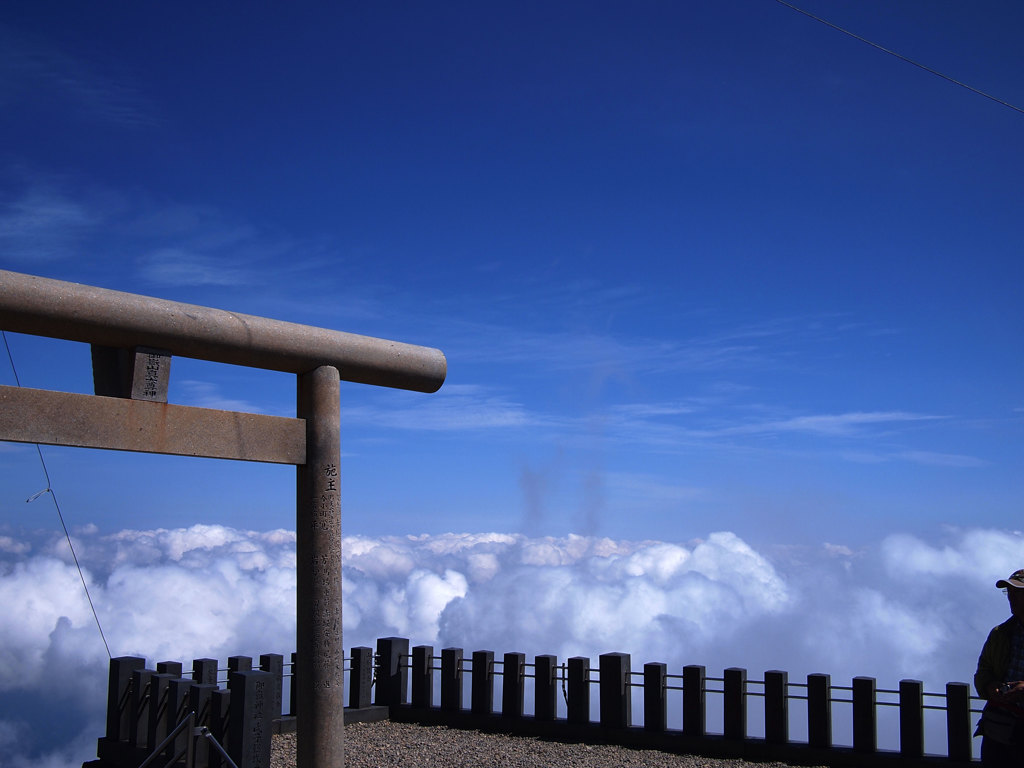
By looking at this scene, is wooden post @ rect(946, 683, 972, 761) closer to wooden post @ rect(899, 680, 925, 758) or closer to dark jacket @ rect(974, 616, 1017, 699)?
wooden post @ rect(899, 680, 925, 758)

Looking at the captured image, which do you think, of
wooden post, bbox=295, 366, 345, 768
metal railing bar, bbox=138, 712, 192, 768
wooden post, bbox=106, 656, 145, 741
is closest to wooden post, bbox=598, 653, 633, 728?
wooden post, bbox=295, 366, 345, 768

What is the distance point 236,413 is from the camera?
743 centimetres

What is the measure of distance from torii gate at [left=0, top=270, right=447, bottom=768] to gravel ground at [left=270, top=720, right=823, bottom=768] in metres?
3.15

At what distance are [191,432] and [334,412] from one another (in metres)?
1.34

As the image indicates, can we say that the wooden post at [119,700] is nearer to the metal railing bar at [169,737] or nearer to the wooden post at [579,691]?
the metal railing bar at [169,737]

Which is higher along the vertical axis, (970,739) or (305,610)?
(305,610)

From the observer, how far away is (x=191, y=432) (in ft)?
23.4

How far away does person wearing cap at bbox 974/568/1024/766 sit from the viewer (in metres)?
5.70

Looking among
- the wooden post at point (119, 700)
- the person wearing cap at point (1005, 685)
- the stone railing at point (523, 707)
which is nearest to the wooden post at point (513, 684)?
the stone railing at point (523, 707)

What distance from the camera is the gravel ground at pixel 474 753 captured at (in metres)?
10.5

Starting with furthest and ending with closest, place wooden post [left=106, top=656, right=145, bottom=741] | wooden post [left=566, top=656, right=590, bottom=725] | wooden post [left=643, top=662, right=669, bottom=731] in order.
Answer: wooden post [left=566, top=656, right=590, bottom=725] < wooden post [left=643, top=662, right=669, bottom=731] < wooden post [left=106, top=656, right=145, bottom=741]

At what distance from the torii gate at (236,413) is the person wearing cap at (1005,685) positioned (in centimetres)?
496

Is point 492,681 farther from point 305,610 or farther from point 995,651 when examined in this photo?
point 995,651

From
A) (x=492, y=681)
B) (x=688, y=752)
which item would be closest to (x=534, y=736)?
(x=492, y=681)
